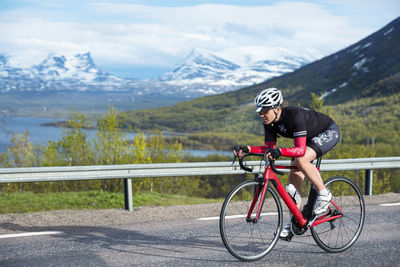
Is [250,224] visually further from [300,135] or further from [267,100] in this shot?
[267,100]

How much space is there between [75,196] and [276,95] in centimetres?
564

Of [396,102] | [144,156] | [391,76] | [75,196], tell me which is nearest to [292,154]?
[75,196]

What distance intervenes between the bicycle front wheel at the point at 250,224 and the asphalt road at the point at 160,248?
15cm

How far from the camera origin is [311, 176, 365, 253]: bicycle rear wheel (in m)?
5.10

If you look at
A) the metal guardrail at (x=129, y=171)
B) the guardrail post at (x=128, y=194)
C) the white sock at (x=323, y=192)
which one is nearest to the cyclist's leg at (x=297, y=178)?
the white sock at (x=323, y=192)

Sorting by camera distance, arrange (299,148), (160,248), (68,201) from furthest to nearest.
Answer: (68,201)
(160,248)
(299,148)

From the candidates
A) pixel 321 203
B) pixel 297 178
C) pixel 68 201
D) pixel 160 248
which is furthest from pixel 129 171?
pixel 321 203

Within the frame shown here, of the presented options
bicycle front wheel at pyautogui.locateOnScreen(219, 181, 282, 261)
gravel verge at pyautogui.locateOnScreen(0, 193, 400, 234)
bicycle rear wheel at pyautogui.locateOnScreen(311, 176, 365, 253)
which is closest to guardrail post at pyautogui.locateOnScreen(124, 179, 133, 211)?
gravel verge at pyautogui.locateOnScreen(0, 193, 400, 234)

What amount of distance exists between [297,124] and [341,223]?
157 cm

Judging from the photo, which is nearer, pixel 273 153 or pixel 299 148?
pixel 273 153

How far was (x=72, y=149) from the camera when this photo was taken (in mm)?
22312

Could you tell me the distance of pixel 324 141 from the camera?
16.1 feet

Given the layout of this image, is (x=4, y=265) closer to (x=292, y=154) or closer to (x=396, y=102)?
(x=292, y=154)

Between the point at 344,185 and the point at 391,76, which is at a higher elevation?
the point at 391,76
